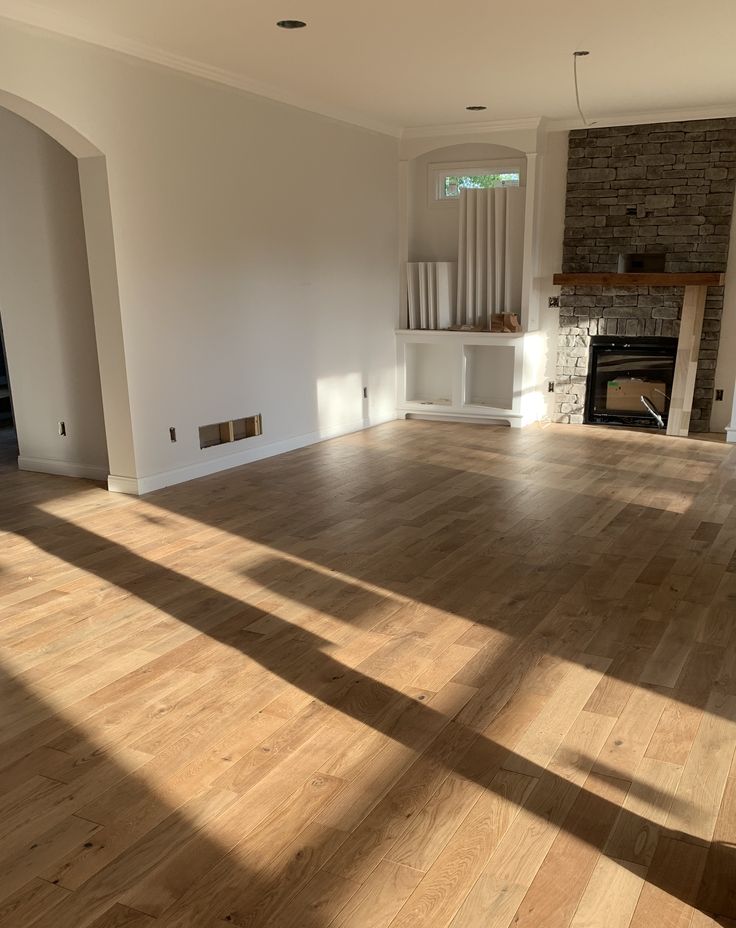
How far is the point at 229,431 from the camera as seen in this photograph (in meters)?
6.07

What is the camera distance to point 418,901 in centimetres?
187

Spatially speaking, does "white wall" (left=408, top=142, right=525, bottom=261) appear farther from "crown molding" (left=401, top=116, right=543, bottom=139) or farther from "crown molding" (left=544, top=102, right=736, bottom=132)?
"crown molding" (left=544, top=102, right=736, bottom=132)

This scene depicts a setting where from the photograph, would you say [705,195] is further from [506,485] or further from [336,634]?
[336,634]

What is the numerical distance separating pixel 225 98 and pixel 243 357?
1.80 metres

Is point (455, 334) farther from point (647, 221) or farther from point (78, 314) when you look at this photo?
point (78, 314)

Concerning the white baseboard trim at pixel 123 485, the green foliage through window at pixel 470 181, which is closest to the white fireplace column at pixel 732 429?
the green foliage through window at pixel 470 181

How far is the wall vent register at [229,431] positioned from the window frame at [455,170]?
125 inches

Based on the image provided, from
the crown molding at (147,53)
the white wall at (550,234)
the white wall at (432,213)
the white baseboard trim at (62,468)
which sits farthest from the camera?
the white wall at (432,213)

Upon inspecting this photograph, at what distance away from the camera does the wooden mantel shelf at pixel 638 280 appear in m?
7.00

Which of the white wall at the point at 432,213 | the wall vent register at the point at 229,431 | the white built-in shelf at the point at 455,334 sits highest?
the white wall at the point at 432,213

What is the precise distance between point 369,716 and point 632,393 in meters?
5.75

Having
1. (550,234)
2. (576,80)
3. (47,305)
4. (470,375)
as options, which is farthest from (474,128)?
(47,305)

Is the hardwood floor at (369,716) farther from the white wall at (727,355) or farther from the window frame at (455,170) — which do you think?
the window frame at (455,170)

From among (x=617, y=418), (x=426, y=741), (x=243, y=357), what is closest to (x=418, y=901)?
(x=426, y=741)
